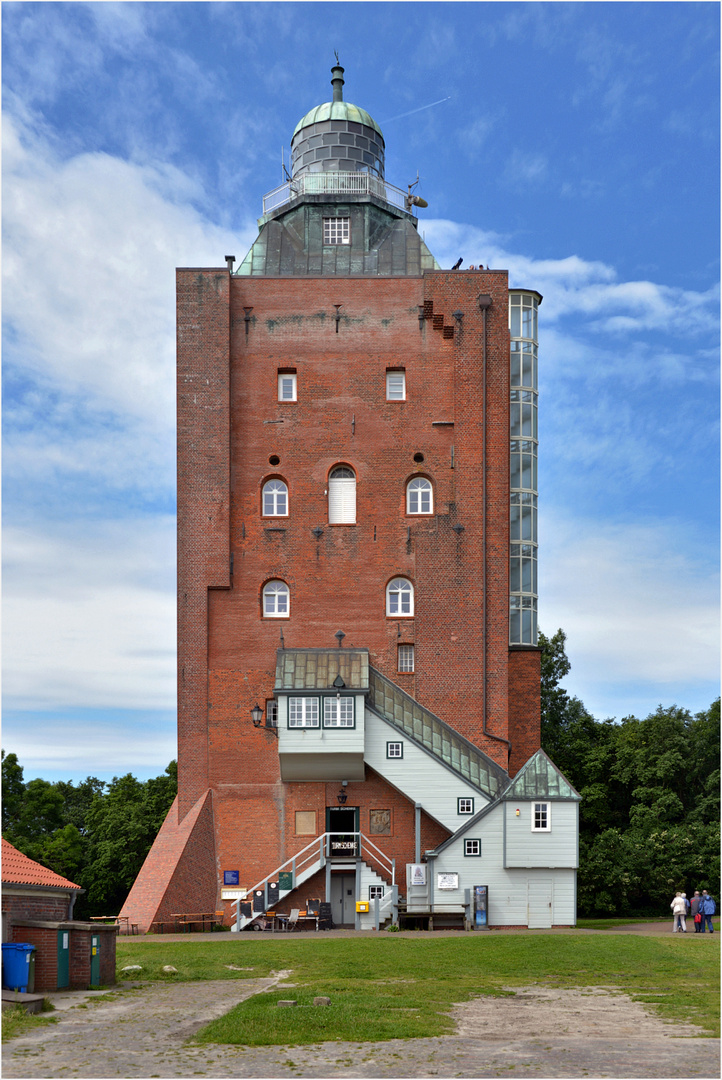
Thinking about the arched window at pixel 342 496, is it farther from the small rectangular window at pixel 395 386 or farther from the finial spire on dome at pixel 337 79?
the finial spire on dome at pixel 337 79

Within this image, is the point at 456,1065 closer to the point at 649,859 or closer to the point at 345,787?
the point at 345,787

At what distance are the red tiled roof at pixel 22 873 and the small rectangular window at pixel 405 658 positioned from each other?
67.6 ft

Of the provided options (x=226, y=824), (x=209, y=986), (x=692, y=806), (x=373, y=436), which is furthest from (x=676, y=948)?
(x=692, y=806)

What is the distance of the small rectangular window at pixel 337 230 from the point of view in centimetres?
4853

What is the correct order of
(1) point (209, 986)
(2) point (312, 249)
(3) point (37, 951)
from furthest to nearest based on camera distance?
(2) point (312, 249)
(1) point (209, 986)
(3) point (37, 951)

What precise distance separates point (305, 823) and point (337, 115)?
3084 centimetres

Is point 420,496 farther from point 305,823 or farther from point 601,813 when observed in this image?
point 601,813

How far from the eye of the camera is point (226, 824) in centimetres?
4184

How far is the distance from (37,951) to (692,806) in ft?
136

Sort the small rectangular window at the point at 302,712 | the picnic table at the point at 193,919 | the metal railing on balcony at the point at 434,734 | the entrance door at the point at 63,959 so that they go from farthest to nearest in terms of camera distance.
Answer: the metal railing on balcony at the point at 434,734 < the small rectangular window at the point at 302,712 < the picnic table at the point at 193,919 < the entrance door at the point at 63,959

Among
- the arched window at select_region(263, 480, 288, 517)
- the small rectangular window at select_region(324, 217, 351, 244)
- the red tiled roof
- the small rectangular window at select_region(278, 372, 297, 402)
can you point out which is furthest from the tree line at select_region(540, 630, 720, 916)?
the red tiled roof

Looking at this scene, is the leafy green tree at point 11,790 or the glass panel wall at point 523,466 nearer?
the glass panel wall at point 523,466

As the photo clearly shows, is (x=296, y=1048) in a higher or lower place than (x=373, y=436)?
lower

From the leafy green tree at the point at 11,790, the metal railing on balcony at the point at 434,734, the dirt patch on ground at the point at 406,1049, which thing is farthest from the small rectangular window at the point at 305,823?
the leafy green tree at the point at 11,790
